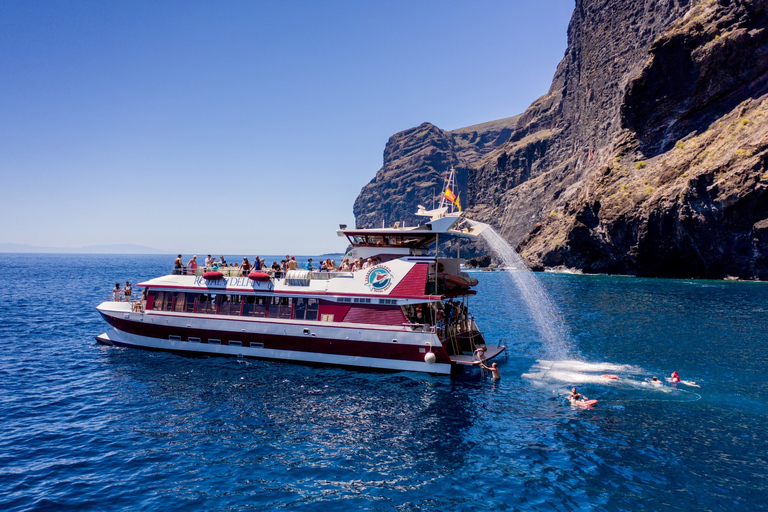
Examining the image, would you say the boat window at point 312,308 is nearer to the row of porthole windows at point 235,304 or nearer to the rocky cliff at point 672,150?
the row of porthole windows at point 235,304

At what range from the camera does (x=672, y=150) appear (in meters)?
77.7

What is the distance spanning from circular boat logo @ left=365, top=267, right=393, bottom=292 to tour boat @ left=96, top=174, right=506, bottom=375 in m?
0.05

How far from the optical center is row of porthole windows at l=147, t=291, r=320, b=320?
23484 mm

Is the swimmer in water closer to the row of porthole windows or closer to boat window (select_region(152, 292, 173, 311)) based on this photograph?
the row of porthole windows

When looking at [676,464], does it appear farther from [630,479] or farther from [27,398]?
[27,398]

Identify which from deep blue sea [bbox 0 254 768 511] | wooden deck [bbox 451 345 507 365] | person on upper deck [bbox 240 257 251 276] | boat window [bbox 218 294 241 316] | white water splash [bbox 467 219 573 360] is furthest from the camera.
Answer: white water splash [bbox 467 219 573 360]

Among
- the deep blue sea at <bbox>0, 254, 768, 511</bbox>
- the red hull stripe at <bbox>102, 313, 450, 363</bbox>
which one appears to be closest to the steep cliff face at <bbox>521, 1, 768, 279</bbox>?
the deep blue sea at <bbox>0, 254, 768, 511</bbox>

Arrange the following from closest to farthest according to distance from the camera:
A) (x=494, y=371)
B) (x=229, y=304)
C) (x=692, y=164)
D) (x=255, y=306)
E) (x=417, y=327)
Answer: (x=494, y=371) < (x=417, y=327) < (x=255, y=306) < (x=229, y=304) < (x=692, y=164)

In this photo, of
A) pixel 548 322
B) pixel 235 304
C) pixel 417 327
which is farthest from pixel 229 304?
pixel 548 322

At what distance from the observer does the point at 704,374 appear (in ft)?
69.5

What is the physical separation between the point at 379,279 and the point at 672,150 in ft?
256

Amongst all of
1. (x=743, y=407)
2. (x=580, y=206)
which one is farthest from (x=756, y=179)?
(x=743, y=407)

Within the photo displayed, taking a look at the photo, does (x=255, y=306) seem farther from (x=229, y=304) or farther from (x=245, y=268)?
(x=245, y=268)

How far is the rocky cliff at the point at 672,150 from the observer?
6312 cm
